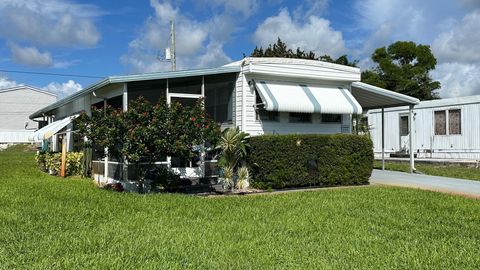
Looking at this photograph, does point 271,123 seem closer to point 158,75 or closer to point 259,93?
point 259,93

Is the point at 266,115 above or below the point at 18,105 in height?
below

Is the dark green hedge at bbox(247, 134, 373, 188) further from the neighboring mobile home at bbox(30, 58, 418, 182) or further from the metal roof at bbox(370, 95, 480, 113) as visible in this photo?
the metal roof at bbox(370, 95, 480, 113)

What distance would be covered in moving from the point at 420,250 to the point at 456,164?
15.8m

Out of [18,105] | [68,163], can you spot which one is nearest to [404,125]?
[68,163]

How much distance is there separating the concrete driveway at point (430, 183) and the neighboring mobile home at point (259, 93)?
6.75ft

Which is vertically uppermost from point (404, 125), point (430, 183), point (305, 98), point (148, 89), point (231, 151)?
point (148, 89)

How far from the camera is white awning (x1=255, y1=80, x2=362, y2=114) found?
13.0m

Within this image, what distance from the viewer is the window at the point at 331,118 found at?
48.2 feet

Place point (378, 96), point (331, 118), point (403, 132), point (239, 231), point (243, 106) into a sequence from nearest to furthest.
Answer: point (239, 231) < point (243, 106) < point (331, 118) < point (378, 96) < point (403, 132)

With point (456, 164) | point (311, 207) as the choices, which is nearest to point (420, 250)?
point (311, 207)

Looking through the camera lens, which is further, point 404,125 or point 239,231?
point 404,125

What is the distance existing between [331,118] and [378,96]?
99.8 inches

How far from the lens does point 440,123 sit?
21.6m

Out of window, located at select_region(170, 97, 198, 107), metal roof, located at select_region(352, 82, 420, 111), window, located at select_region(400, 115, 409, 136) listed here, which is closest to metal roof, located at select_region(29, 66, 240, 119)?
window, located at select_region(170, 97, 198, 107)
